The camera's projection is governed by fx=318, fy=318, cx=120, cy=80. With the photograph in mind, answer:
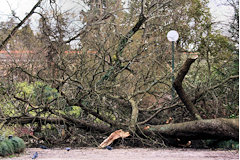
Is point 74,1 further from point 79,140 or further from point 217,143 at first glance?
point 217,143

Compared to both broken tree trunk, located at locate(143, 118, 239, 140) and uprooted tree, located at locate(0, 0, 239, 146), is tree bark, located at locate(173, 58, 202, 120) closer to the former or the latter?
uprooted tree, located at locate(0, 0, 239, 146)

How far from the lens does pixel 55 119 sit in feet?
21.9

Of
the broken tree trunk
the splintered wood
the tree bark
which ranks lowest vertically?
the splintered wood

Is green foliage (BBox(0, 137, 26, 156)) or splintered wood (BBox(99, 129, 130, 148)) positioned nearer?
green foliage (BBox(0, 137, 26, 156))

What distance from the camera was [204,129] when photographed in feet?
19.2

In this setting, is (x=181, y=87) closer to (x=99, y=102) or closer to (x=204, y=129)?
(x=204, y=129)

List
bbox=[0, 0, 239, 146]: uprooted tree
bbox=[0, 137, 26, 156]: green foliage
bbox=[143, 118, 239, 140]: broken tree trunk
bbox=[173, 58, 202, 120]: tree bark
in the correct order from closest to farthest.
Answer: bbox=[0, 137, 26, 156]: green foliage, bbox=[173, 58, 202, 120]: tree bark, bbox=[143, 118, 239, 140]: broken tree trunk, bbox=[0, 0, 239, 146]: uprooted tree

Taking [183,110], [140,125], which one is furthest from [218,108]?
[140,125]

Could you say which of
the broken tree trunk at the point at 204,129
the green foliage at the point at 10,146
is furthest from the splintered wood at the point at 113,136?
the green foliage at the point at 10,146

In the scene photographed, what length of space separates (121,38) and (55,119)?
2.90m

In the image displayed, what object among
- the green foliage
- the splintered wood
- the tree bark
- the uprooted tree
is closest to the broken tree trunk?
the uprooted tree

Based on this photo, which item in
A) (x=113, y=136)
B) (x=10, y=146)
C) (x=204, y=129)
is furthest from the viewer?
(x=113, y=136)

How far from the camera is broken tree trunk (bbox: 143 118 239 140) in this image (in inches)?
224

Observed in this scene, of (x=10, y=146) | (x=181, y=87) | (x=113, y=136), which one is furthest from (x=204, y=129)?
(x=10, y=146)
